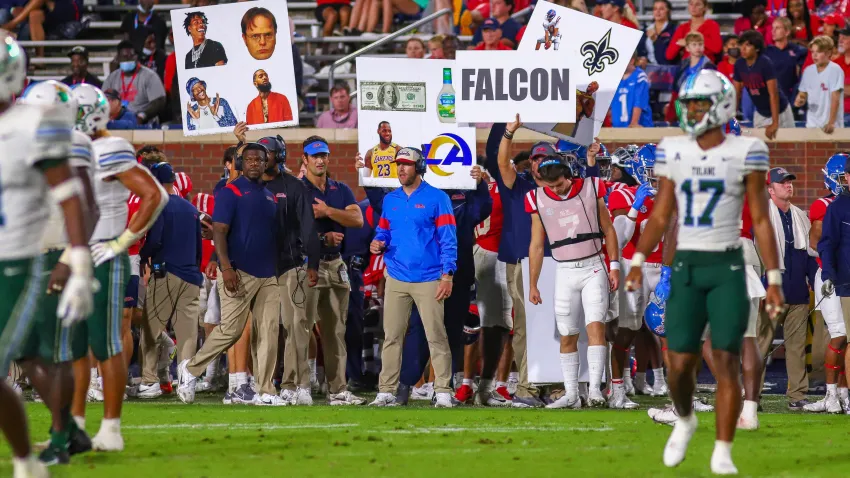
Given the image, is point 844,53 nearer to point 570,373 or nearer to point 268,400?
point 570,373

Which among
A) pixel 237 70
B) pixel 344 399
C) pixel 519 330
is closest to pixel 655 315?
pixel 519 330

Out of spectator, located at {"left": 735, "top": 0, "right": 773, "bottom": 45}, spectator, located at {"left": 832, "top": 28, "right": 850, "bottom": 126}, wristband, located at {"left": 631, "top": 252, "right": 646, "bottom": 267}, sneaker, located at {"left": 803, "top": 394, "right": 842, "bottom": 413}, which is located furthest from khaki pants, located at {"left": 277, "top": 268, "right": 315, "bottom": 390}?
spectator, located at {"left": 735, "top": 0, "right": 773, "bottom": 45}

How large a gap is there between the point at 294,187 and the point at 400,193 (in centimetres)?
93

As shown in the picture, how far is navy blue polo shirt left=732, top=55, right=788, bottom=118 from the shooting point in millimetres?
15984

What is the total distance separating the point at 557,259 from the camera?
36.2ft

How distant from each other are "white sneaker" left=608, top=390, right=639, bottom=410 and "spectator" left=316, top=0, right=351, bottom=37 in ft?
31.3

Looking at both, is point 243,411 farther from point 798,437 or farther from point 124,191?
point 798,437

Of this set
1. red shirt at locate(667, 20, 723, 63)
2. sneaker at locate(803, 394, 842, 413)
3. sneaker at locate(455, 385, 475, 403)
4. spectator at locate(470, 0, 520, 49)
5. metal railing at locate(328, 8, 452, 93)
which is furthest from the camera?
red shirt at locate(667, 20, 723, 63)

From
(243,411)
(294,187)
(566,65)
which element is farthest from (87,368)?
(566,65)

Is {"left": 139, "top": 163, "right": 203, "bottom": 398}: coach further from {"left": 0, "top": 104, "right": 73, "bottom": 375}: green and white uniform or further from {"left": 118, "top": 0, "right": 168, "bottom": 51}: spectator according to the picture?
{"left": 0, "top": 104, "right": 73, "bottom": 375}: green and white uniform

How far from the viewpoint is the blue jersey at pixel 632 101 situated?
55.1 feet

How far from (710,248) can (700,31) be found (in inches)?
442

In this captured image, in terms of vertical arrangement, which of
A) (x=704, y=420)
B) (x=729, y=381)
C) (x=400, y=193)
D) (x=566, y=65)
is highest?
(x=566, y=65)

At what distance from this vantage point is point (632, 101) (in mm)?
16984
